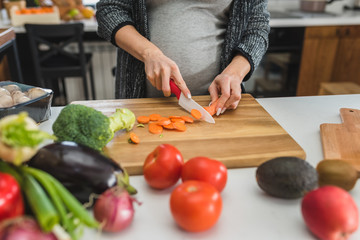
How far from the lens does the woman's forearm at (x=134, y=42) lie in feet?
3.38

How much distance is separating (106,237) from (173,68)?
579mm

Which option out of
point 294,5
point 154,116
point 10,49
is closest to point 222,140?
point 154,116

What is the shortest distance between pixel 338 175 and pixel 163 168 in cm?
34

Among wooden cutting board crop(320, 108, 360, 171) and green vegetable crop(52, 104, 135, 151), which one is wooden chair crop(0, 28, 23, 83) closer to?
green vegetable crop(52, 104, 135, 151)

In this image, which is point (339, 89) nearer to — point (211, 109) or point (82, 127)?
point (211, 109)

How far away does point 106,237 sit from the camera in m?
0.53

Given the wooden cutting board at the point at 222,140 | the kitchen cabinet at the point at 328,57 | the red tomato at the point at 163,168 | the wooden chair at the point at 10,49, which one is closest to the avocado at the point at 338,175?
the wooden cutting board at the point at 222,140

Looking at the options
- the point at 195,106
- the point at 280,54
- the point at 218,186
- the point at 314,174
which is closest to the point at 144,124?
the point at 195,106

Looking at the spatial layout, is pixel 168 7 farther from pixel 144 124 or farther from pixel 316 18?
pixel 316 18

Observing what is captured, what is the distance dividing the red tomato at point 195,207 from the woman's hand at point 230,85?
1.65ft

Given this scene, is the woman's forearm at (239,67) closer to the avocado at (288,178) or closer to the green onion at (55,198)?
the avocado at (288,178)

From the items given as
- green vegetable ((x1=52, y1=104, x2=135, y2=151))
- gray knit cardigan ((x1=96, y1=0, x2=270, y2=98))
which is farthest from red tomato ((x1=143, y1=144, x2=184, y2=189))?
gray knit cardigan ((x1=96, y1=0, x2=270, y2=98))

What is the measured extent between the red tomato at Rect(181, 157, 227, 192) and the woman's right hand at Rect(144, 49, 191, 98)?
1.36ft

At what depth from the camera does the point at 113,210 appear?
0.50 meters
